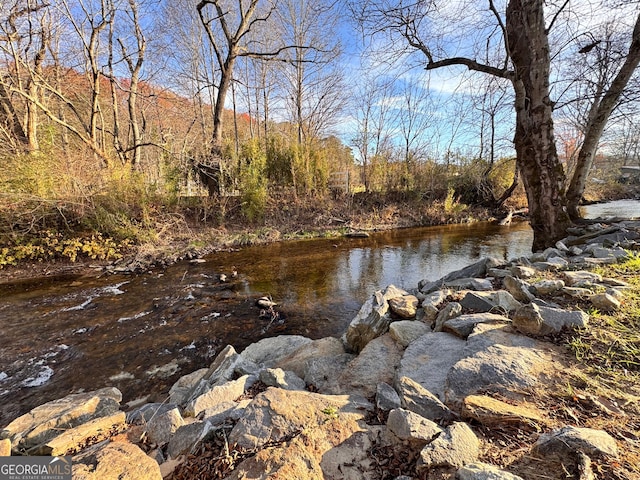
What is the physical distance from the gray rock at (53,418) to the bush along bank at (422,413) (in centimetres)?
1

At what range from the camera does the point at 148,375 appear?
2.89 meters

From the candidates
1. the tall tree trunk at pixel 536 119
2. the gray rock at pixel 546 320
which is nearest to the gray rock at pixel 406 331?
the gray rock at pixel 546 320

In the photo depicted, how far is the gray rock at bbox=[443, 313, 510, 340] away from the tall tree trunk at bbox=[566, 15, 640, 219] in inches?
185

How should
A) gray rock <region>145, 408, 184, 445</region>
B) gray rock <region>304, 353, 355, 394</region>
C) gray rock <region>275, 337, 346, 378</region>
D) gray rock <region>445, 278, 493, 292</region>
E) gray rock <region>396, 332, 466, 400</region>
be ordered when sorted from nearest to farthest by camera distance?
gray rock <region>145, 408, 184, 445</region> < gray rock <region>396, 332, 466, 400</region> < gray rock <region>304, 353, 355, 394</region> < gray rock <region>275, 337, 346, 378</region> < gray rock <region>445, 278, 493, 292</region>

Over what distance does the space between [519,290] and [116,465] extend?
308cm

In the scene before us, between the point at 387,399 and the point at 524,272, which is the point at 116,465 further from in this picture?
the point at 524,272

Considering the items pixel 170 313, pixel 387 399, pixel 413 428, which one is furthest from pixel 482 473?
pixel 170 313

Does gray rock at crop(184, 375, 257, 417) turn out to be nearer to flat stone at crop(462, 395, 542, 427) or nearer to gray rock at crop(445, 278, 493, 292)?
flat stone at crop(462, 395, 542, 427)

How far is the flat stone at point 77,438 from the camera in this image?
151 cm

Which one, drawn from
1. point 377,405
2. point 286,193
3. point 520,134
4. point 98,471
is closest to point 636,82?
point 520,134

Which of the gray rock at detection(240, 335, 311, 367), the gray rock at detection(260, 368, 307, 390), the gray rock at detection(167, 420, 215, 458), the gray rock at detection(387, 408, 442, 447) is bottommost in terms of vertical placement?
the gray rock at detection(240, 335, 311, 367)

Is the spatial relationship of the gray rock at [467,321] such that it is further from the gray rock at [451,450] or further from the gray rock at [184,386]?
the gray rock at [184,386]

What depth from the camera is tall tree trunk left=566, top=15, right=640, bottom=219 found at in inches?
179

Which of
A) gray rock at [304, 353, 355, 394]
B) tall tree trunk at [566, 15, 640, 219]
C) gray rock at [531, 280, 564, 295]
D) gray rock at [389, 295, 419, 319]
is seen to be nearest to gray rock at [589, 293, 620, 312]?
gray rock at [531, 280, 564, 295]
